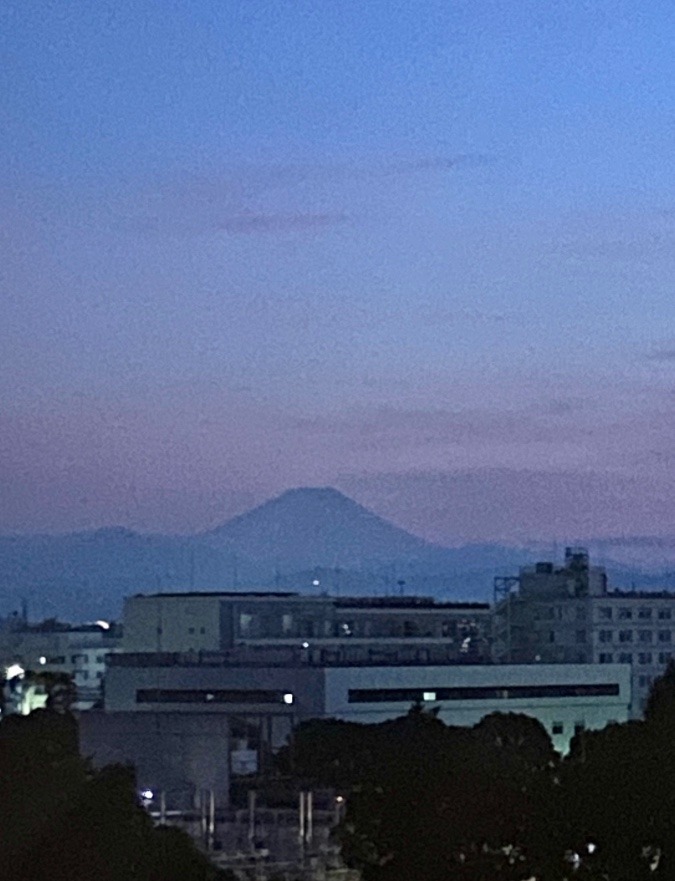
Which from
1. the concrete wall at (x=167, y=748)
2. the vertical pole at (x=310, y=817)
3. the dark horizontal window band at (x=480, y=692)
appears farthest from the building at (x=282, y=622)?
the vertical pole at (x=310, y=817)

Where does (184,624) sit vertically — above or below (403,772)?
above

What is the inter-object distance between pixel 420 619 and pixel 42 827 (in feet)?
166

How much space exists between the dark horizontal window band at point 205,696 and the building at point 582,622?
13418mm

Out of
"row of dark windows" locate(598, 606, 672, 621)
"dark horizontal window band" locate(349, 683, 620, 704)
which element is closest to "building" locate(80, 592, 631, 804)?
"dark horizontal window band" locate(349, 683, 620, 704)

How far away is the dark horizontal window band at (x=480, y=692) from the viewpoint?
5209cm

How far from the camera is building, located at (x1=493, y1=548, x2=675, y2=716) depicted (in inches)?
2576

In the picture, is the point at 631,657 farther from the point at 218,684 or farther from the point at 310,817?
the point at 310,817

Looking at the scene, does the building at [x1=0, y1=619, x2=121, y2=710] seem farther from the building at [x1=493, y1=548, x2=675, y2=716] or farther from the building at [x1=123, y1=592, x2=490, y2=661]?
the building at [x1=493, y1=548, x2=675, y2=716]

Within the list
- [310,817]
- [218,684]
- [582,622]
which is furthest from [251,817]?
[582,622]

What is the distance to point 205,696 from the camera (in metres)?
52.8

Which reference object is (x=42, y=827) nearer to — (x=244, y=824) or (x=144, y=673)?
(x=244, y=824)

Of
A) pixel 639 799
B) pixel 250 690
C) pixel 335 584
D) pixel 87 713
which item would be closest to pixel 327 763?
pixel 87 713

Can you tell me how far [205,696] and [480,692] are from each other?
6.31 m

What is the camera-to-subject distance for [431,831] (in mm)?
23062
